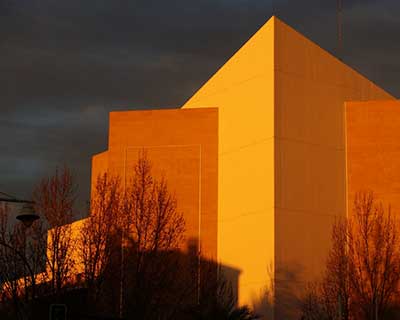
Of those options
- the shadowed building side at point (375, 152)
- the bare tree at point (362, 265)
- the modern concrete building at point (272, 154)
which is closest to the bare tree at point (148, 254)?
the modern concrete building at point (272, 154)

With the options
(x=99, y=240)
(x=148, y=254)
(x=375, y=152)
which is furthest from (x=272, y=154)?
(x=99, y=240)

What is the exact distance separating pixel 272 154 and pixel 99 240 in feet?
41.9

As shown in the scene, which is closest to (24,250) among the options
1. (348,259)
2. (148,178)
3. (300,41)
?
(148,178)

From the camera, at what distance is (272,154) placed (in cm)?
5028

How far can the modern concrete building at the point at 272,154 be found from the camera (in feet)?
162

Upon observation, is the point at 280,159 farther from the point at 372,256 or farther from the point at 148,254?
the point at 148,254

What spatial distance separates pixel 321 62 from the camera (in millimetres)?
53188

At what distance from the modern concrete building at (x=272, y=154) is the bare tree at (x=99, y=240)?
28.1ft

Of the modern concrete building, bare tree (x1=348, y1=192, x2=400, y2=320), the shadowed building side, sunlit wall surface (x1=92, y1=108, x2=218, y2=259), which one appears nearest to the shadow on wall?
the modern concrete building

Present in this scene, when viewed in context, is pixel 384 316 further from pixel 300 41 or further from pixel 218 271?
pixel 300 41

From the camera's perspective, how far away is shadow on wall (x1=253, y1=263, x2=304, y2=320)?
1897 inches

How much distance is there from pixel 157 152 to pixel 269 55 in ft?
26.6

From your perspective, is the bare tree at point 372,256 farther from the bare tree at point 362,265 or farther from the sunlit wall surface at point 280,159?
the sunlit wall surface at point 280,159

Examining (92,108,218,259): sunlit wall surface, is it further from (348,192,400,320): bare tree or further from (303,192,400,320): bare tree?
(348,192,400,320): bare tree
